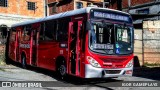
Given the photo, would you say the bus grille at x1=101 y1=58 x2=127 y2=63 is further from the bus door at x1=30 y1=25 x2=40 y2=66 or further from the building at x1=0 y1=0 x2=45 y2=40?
the building at x1=0 y1=0 x2=45 y2=40

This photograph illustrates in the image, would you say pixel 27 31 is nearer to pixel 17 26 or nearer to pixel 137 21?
pixel 17 26

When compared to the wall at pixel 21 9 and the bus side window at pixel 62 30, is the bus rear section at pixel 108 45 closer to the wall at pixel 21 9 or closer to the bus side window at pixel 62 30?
the bus side window at pixel 62 30

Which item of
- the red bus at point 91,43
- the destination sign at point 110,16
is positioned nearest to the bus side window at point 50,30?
the red bus at point 91,43

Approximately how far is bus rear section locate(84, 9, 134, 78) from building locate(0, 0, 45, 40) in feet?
90.2

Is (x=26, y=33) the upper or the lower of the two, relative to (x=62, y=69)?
upper

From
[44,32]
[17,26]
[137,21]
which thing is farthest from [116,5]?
[44,32]

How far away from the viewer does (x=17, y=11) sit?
41.0 meters

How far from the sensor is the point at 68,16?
13.4 meters

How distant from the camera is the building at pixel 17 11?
39312 millimetres

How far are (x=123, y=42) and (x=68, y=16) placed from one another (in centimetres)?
271

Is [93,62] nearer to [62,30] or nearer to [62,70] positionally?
[62,70]

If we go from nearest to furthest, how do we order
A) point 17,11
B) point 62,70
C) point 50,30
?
point 62,70, point 50,30, point 17,11

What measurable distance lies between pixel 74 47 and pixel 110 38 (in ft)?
5.16

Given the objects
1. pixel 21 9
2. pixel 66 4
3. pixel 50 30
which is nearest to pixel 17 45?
pixel 50 30
